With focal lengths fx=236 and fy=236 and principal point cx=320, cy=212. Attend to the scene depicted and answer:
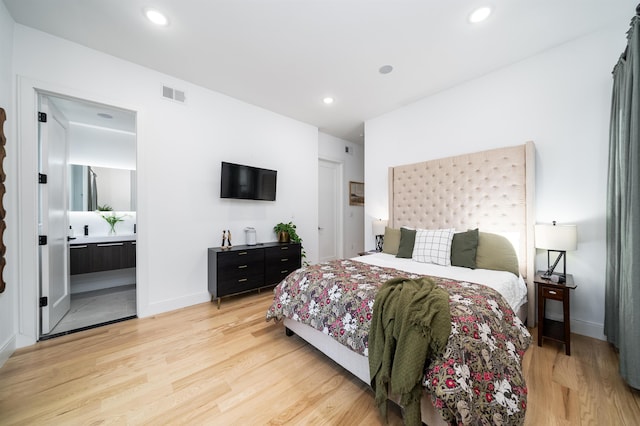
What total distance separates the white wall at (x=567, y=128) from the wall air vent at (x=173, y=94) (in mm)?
3736

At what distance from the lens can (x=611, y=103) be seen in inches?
86.7

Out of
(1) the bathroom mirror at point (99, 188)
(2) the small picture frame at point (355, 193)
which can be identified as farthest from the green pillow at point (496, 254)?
(1) the bathroom mirror at point (99, 188)

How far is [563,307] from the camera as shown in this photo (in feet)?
6.96

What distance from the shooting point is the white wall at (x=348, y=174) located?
5172mm

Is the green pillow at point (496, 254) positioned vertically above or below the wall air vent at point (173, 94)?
below

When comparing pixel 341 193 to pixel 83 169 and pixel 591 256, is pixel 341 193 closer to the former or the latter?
pixel 591 256

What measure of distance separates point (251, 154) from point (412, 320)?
11.2ft

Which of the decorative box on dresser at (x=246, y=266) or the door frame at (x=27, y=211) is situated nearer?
the door frame at (x=27, y=211)

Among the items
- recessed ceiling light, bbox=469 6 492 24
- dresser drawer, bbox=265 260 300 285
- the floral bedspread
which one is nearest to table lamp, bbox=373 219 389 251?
dresser drawer, bbox=265 260 300 285

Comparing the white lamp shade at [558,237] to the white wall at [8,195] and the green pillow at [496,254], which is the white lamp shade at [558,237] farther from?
the white wall at [8,195]

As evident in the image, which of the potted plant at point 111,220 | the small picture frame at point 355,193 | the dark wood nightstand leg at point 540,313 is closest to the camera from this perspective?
the dark wood nightstand leg at point 540,313

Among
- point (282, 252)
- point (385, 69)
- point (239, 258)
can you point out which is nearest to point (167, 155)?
point (239, 258)

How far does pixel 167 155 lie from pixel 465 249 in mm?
3784

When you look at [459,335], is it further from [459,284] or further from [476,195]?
[476,195]
